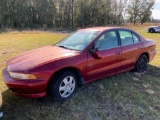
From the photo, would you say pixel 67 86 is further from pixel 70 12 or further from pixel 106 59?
pixel 70 12

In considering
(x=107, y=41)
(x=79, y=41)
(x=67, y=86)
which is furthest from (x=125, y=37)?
(x=67, y=86)

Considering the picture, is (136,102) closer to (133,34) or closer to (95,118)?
(95,118)

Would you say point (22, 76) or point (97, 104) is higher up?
point (22, 76)

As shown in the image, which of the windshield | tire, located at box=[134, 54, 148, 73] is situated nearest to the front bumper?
the windshield

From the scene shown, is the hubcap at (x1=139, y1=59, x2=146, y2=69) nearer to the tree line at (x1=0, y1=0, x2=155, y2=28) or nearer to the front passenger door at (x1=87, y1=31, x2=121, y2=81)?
the front passenger door at (x1=87, y1=31, x2=121, y2=81)

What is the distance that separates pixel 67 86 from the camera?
3.43m

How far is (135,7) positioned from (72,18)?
1810 cm

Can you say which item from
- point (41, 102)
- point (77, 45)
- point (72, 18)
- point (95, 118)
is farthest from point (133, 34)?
point (72, 18)

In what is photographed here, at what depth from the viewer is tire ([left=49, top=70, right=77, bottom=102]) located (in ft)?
10.5

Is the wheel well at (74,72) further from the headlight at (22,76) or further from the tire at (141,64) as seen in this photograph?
the tire at (141,64)

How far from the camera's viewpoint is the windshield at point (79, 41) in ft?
12.6

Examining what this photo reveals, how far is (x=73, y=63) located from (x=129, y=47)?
1.94m

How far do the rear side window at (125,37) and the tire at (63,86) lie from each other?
1.82 m

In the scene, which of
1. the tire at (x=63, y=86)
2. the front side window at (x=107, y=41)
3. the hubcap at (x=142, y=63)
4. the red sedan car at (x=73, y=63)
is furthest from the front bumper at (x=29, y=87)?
the hubcap at (x=142, y=63)
